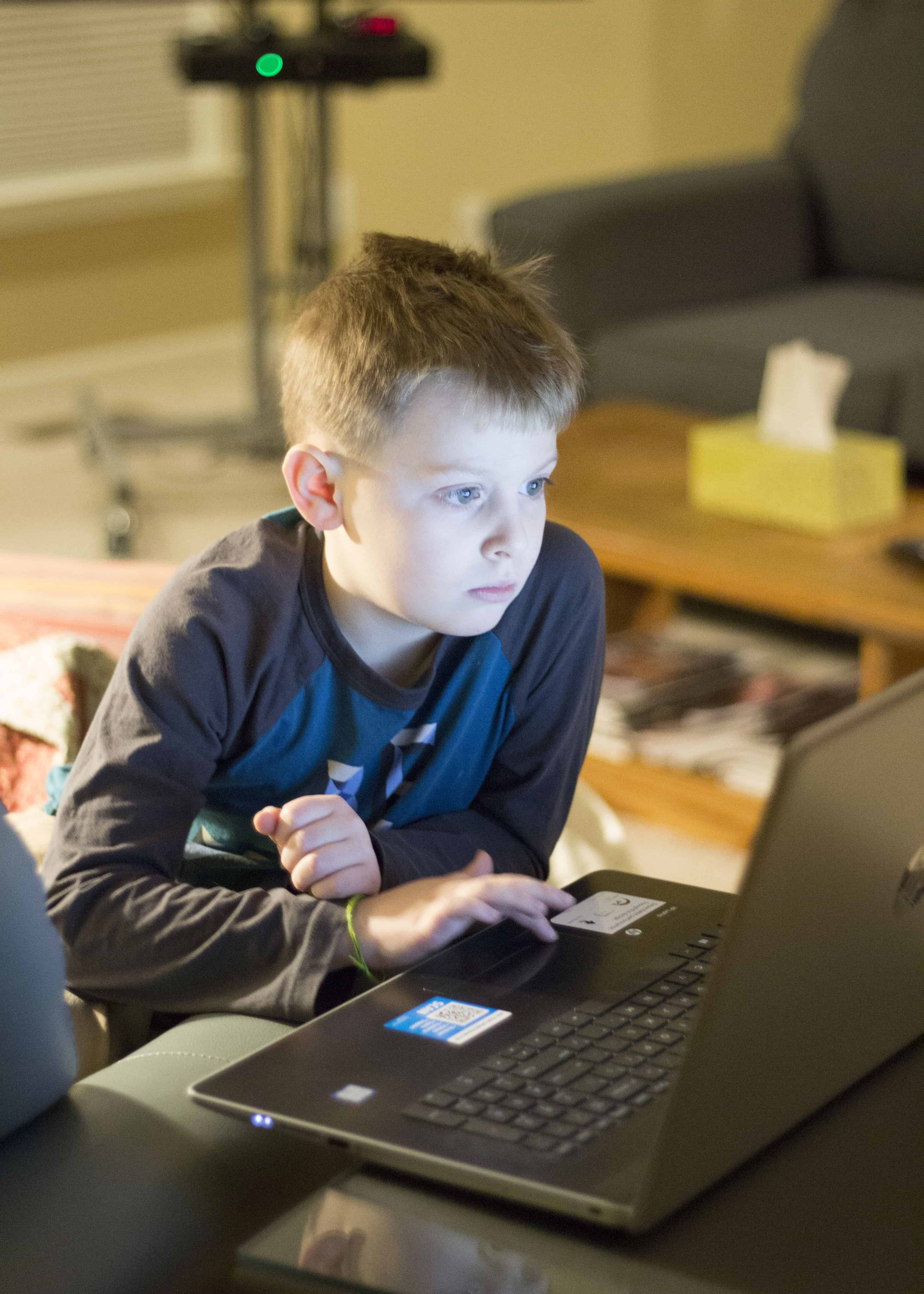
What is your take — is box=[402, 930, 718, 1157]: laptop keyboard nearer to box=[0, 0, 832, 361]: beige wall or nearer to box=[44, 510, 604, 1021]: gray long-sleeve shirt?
box=[44, 510, 604, 1021]: gray long-sleeve shirt

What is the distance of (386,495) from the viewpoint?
0.91 m

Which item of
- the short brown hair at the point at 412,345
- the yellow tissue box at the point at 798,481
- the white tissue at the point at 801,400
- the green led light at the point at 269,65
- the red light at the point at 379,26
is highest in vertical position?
the red light at the point at 379,26

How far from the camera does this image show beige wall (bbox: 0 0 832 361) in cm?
426

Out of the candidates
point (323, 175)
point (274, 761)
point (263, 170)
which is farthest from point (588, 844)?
point (263, 170)

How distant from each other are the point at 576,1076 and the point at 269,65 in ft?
9.06

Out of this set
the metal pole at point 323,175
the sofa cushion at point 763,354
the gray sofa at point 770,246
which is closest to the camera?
the sofa cushion at point 763,354

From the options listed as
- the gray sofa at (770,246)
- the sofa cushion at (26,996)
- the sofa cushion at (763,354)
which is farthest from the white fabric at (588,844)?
the gray sofa at (770,246)

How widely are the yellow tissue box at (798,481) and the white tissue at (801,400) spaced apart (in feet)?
0.08

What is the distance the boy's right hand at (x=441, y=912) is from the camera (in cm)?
78

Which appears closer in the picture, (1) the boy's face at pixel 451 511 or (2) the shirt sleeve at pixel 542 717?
(1) the boy's face at pixel 451 511

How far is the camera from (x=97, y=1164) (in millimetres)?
655

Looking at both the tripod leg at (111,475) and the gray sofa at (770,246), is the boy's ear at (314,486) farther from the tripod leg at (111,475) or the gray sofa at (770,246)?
the gray sofa at (770,246)

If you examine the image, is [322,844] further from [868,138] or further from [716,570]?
[868,138]

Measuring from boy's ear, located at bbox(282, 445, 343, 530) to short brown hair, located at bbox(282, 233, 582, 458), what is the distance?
0.02 metres
